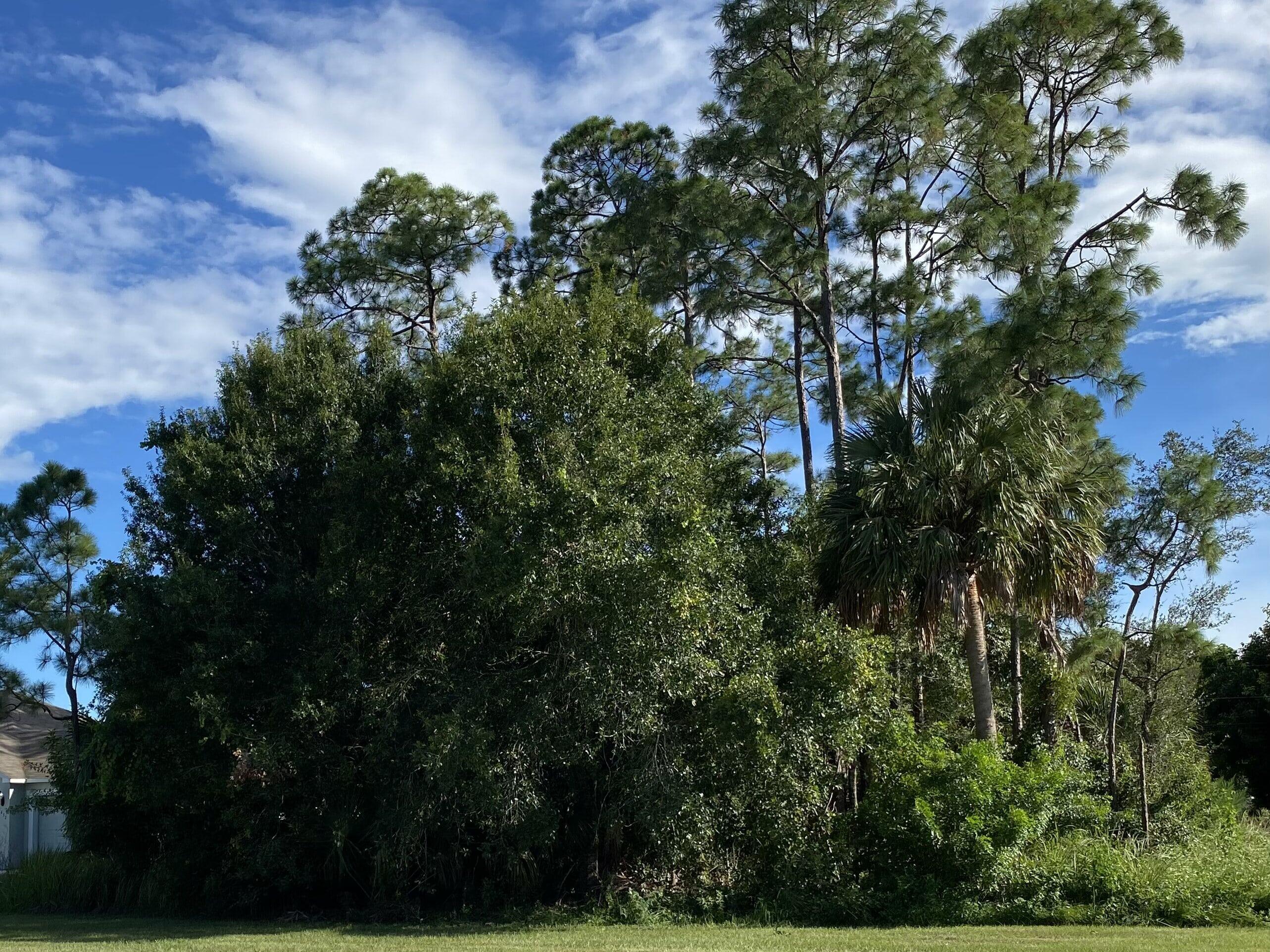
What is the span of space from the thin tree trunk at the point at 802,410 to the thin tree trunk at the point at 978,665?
13.5 ft

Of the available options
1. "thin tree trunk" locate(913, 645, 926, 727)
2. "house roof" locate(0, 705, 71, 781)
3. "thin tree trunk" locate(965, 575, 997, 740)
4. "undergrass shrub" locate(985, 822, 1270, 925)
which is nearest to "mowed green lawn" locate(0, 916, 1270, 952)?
"undergrass shrub" locate(985, 822, 1270, 925)

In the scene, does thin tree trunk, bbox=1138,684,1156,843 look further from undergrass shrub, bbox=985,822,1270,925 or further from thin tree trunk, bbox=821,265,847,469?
thin tree trunk, bbox=821,265,847,469

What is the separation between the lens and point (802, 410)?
2041 cm

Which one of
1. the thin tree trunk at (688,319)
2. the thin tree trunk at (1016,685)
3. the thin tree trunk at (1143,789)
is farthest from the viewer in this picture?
the thin tree trunk at (688,319)

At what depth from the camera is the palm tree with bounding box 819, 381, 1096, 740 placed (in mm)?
14797

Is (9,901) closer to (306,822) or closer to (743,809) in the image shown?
(306,822)

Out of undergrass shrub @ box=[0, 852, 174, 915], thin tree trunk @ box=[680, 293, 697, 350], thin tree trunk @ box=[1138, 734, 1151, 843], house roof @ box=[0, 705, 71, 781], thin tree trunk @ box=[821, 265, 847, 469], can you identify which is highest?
thin tree trunk @ box=[680, 293, 697, 350]

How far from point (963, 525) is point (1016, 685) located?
4.16 metres

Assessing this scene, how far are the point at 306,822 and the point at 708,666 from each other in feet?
22.7

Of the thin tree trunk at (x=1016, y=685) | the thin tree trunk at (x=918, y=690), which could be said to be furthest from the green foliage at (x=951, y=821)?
the thin tree trunk at (x=918, y=690)

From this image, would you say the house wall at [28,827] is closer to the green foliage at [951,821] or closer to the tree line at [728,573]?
the tree line at [728,573]

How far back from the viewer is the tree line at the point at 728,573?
1418cm

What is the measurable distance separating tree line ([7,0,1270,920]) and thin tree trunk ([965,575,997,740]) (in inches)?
6.9

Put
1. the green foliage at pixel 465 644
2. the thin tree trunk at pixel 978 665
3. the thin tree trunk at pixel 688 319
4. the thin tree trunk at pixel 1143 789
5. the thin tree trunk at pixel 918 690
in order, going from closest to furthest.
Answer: the green foliage at pixel 465 644, the thin tree trunk at pixel 978 665, the thin tree trunk at pixel 1143 789, the thin tree trunk at pixel 918 690, the thin tree trunk at pixel 688 319
